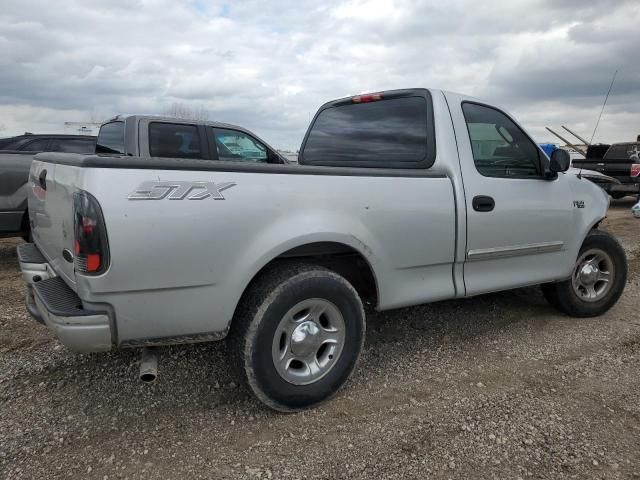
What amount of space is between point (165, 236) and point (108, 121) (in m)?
5.37

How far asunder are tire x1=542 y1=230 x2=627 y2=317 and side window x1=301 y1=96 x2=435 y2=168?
190 centimetres

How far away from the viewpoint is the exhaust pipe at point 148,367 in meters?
2.47

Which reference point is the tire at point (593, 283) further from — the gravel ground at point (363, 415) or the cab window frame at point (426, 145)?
the cab window frame at point (426, 145)

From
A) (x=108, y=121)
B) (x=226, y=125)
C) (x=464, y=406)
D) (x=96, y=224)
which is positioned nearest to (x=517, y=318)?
(x=464, y=406)

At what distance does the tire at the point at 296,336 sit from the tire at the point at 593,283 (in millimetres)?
2400

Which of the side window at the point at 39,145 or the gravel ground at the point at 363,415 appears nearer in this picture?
the gravel ground at the point at 363,415

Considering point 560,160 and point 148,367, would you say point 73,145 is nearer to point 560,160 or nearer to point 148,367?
point 148,367

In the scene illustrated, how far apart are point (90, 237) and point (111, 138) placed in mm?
4923

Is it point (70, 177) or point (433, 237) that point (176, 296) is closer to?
point (70, 177)

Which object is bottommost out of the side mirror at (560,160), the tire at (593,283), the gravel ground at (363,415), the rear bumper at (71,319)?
the gravel ground at (363,415)

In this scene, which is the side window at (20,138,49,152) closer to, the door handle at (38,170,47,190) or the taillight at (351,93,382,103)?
the door handle at (38,170,47,190)

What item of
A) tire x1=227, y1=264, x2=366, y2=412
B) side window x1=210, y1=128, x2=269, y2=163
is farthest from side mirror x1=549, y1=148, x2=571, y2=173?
side window x1=210, y1=128, x2=269, y2=163

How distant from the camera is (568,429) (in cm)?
277

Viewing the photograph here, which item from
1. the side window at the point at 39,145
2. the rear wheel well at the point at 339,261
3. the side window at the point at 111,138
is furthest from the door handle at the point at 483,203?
the side window at the point at 39,145
